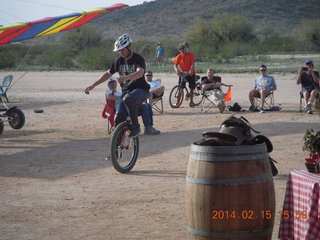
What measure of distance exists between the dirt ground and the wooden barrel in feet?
3.20

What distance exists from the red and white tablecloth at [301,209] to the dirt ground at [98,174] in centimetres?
69

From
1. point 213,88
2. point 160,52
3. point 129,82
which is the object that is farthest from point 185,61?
point 160,52

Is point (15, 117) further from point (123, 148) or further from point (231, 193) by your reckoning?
point (231, 193)

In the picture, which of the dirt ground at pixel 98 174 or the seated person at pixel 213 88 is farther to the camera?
the seated person at pixel 213 88

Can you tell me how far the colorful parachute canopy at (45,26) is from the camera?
1433 cm

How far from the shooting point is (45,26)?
50.3 feet

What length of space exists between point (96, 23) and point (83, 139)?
100223 millimetres

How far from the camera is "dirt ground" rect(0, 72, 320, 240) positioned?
5.95 metres

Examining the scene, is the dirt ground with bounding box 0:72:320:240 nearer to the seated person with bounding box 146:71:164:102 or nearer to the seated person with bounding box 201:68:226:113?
the seated person with bounding box 201:68:226:113

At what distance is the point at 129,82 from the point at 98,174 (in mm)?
1317

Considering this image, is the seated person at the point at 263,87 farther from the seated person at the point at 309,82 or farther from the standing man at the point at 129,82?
the standing man at the point at 129,82

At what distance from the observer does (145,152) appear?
33.6ft

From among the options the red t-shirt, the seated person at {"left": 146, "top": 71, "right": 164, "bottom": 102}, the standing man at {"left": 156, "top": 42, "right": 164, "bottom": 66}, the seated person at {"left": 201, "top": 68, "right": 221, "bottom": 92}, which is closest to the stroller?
the seated person at {"left": 146, "top": 71, "right": 164, "bottom": 102}

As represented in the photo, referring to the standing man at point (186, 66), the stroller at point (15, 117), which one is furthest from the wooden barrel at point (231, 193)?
the standing man at point (186, 66)
